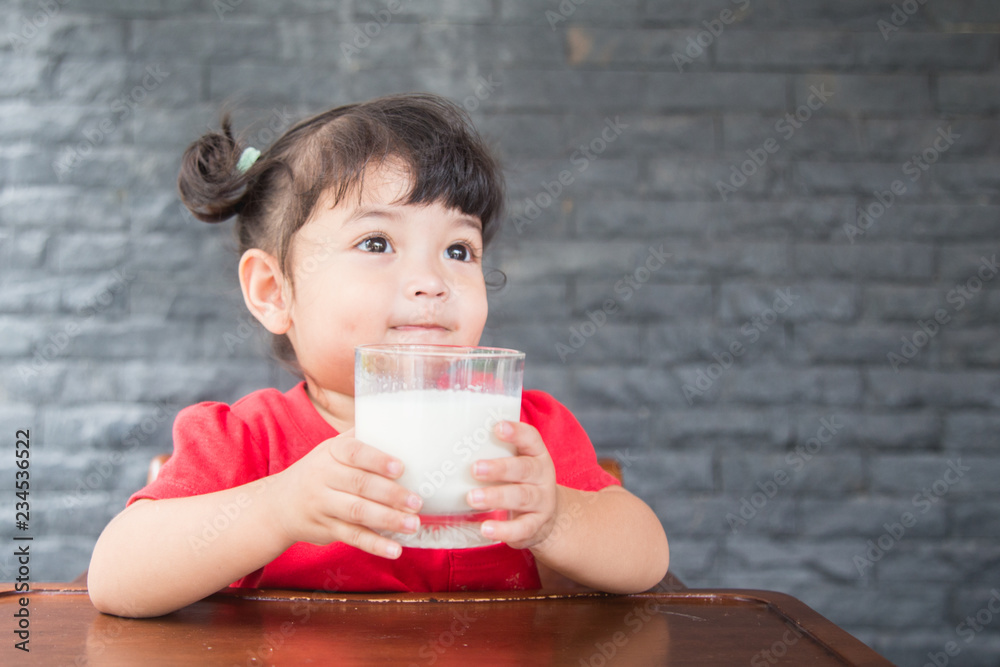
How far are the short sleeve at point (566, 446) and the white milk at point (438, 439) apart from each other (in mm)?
425

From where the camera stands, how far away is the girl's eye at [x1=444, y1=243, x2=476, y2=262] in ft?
3.51

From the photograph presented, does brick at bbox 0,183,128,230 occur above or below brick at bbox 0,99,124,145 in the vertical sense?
below

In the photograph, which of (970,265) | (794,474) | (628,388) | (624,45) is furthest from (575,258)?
(970,265)

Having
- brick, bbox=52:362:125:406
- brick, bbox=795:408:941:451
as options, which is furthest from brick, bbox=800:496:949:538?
brick, bbox=52:362:125:406

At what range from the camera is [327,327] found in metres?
1.02

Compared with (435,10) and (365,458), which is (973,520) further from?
(365,458)

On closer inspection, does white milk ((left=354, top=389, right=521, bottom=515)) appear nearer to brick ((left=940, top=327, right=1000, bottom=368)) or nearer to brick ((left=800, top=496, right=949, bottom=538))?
brick ((left=800, top=496, right=949, bottom=538))

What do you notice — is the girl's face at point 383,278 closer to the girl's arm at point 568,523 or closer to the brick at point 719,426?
the girl's arm at point 568,523

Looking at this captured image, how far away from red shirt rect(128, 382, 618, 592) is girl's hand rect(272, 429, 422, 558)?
0.25 m

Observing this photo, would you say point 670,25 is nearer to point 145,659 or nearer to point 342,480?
point 342,480

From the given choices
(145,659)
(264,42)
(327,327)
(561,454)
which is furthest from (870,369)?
(145,659)

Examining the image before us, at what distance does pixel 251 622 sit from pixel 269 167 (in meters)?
0.69

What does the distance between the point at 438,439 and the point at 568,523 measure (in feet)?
0.77

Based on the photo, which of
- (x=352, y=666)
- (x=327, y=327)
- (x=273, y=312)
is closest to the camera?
(x=352, y=666)
